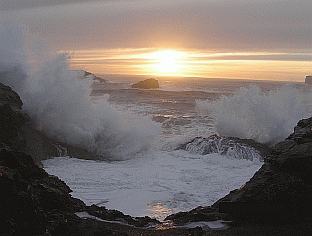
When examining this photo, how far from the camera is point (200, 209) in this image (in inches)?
218

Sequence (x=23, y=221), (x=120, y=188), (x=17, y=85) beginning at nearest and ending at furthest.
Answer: (x=23, y=221)
(x=120, y=188)
(x=17, y=85)

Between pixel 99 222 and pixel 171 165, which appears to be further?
pixel 171 165

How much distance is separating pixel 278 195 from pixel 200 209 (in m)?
1.31

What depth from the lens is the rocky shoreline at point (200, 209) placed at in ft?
13.3

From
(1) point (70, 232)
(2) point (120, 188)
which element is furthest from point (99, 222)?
(2) point (120, 188)

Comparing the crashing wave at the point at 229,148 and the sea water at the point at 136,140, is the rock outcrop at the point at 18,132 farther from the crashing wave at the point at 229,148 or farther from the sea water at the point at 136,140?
the crashing wave at the point at 229,148

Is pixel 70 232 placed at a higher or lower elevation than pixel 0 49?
lower

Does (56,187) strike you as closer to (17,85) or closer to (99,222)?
(99,222)

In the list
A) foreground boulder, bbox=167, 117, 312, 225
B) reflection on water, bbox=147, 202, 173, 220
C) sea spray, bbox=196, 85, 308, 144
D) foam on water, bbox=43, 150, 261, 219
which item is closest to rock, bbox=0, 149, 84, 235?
foreground boulder, bbox=167, 117, 312, 225

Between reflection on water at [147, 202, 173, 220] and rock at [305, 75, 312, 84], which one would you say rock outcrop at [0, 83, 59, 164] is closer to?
reflection on water at [147, 202, 173, 220]

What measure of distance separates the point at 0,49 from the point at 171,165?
25.6 feet

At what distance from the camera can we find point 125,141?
13.4m

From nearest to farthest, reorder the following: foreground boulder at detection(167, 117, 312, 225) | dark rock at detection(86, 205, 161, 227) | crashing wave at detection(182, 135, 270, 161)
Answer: foreground boulder at detection(167, 117, 312, 225) < dark rock at detection(86, 205, 161, 227) < crashing wave at detection(182, 135, 270, 161)

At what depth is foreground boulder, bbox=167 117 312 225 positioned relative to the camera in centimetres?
479
